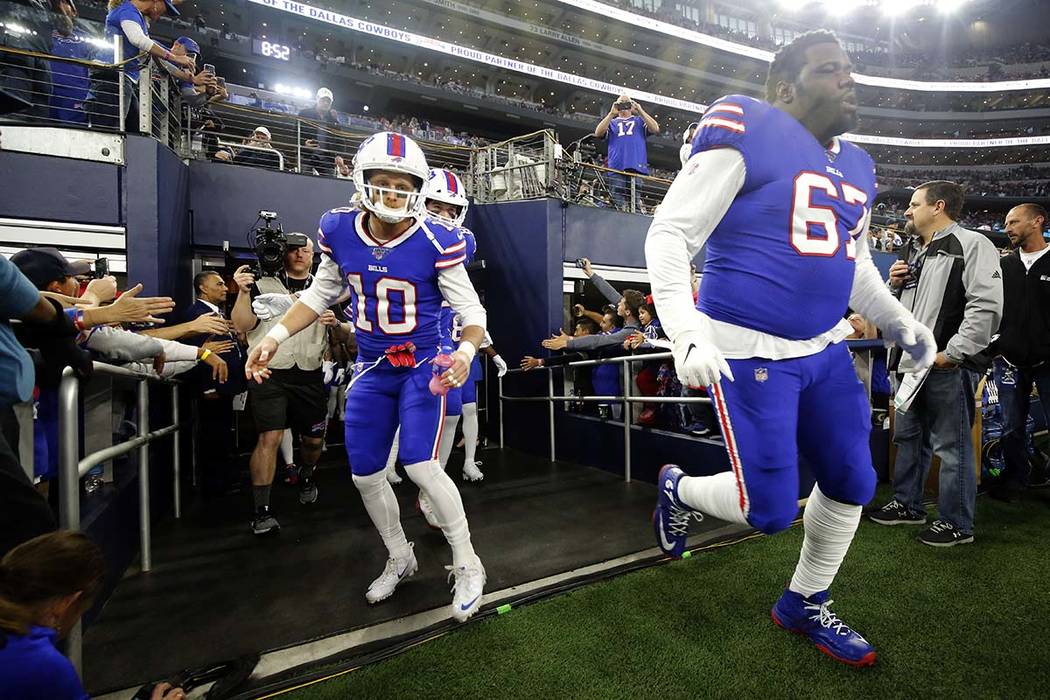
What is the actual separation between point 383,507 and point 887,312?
2.28m

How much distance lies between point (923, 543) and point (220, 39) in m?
22.3

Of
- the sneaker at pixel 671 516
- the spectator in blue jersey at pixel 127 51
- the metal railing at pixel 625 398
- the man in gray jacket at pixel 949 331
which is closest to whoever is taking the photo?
the sneaker at pixel 671 516

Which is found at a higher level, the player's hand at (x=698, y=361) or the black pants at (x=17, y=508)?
the player's hand at (x=698, y=361)

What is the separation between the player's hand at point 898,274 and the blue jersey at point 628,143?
580 cm

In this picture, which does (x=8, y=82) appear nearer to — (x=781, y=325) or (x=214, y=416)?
(x=214, y=416)

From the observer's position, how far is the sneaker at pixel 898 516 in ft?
10.6

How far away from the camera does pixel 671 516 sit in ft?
7.06

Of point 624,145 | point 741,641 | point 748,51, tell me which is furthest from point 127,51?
point 748,51

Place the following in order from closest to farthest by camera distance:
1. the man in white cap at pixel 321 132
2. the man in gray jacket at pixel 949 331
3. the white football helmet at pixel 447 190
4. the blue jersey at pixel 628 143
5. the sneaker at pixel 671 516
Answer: the sneaker at pixel 671 516
the man in gray jacket at pixel 949 331
the white football helmet at pixel 447 190
the man in white cap at pixel 321 132
the blue jersey at pixel 628 143

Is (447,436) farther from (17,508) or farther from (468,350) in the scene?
(17,508)

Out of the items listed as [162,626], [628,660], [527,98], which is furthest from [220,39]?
[628,660]

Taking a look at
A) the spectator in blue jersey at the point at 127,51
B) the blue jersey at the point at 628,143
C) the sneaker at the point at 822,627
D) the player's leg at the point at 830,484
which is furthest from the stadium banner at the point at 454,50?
the sneaker at the point at 822,627

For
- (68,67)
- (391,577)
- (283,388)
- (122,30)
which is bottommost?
(391,577)

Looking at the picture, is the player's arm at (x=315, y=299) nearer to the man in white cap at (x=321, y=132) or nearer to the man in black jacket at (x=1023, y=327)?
the man in black jacket at (x=1023, y=327)
